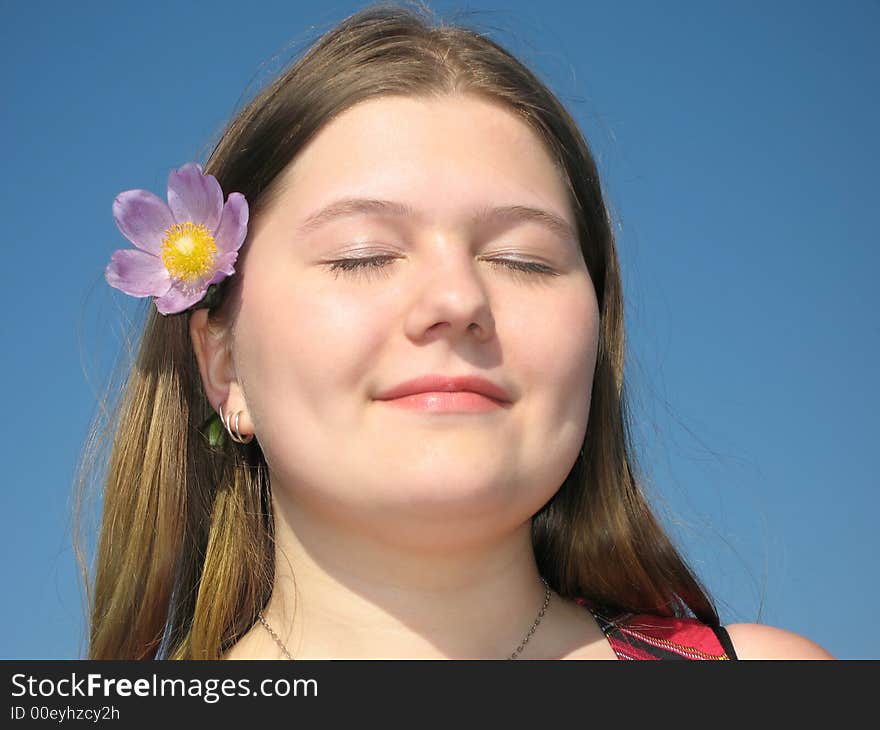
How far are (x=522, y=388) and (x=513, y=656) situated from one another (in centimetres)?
87

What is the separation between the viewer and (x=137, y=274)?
389cm

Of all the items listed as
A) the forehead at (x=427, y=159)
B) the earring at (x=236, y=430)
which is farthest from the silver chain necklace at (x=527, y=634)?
the forehead at (x=427, y=159)

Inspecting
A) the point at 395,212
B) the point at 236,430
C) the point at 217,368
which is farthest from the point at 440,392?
the point at 217,368

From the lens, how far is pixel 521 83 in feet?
12.9

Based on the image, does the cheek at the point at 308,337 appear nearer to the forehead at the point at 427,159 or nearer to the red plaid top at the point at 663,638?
the forehead at the point at 427,159

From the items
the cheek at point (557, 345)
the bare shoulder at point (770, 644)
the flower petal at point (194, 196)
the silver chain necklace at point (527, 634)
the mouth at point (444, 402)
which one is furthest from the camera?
the flower petal at point (194, 196)

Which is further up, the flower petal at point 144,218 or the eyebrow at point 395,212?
the flower petal at point 144,218

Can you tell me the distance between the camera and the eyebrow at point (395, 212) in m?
3.36

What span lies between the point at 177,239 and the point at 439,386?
1.22m

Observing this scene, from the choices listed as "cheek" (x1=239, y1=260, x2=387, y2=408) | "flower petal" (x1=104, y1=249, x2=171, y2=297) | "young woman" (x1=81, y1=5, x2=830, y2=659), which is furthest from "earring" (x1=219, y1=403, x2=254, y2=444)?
"flower petal" (x1=104, y1=249, x2=171, y2=297)

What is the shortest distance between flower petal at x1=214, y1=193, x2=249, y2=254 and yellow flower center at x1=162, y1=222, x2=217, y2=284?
4 centimetres

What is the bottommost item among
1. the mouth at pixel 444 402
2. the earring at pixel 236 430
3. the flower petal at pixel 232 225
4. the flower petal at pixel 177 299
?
the mouth at pixel 444 402

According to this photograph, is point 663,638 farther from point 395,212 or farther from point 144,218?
point 144,218

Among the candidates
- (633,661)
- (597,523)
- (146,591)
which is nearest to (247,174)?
(146,591)
